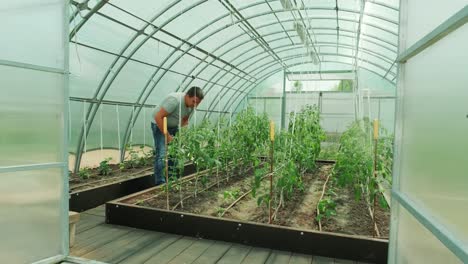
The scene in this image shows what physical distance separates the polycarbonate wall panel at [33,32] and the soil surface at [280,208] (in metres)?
2.15

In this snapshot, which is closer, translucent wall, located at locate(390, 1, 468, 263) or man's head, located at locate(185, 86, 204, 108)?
translucent wall, located at locate(390, 1, 468, 263)

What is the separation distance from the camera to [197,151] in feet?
14.0

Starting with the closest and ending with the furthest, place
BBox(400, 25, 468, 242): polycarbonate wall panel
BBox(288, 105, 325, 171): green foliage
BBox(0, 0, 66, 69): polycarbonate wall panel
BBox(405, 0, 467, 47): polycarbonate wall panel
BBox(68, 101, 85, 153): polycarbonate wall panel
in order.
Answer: BBox(400, 25, 468, 242): polycarbonate wall panel
BBox(405, 0, 467, 47): polycarbonate wall panel
BBox(0, 0, 66, 69): polycarbonate wall panel
BBox(288, 105, 325, 171): green foliage
BBox(68, 101, 85, 153): polycarbonate wall panel

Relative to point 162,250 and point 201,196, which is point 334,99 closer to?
point 201,196

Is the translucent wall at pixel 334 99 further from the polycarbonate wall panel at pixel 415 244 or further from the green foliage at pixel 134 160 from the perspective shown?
the polycarbonate wall panel at pixel 415 244

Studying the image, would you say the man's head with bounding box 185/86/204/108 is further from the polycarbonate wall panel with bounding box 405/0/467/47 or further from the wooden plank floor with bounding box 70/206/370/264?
the polycarbonate wall panel with bounding box 405/0/467/47

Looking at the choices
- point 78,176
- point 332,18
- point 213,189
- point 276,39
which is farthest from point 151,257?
point 276,39

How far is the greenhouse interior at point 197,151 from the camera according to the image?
1564mm

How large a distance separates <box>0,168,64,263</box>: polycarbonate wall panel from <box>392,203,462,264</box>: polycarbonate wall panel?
279 cm

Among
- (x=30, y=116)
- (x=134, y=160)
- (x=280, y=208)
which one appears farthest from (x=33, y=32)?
(x=134, y=160)

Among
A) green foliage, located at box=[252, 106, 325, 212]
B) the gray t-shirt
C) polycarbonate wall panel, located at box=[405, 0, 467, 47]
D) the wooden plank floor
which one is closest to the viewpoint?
polycarbonate wall panel, located at box=[405, 0, 467, 47]

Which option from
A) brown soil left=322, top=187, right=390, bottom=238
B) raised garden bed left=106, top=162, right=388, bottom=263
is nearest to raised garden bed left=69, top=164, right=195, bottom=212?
raised garden bed left=106, top=162, right=388, bottom=263

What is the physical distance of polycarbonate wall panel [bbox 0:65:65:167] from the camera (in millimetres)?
2396

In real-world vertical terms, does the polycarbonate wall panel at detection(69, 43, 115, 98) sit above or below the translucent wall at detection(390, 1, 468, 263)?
above
